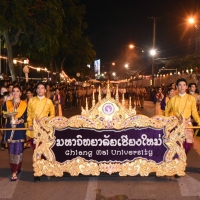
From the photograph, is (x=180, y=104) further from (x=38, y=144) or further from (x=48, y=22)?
(x=48, y=22)

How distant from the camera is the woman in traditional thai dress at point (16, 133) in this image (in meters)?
6.54

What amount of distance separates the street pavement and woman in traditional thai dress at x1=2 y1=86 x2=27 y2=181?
0.31m

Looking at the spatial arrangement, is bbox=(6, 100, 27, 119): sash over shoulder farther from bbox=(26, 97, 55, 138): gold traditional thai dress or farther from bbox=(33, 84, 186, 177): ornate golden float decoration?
bbox=(33, 84, 186, 177): ornate golden float decoration

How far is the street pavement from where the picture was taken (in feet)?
18.6

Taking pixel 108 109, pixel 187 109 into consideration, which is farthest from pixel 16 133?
pixel 187 109

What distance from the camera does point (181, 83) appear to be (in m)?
6.59

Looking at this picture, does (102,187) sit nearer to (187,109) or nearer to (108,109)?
(108,109)

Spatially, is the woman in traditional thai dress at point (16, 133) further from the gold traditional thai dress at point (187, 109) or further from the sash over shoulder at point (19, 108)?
the gold traditional thai dress at point (187, 109)

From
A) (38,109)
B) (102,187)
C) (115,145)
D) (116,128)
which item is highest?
(38,109)

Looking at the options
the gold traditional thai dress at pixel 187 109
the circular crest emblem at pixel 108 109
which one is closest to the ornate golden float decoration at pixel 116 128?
the circular crest emblem at pixel 108 109

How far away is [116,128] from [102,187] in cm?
98

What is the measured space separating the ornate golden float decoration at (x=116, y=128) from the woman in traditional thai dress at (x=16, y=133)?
18.5 inches

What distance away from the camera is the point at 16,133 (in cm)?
655

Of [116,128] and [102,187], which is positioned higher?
[116,128]
